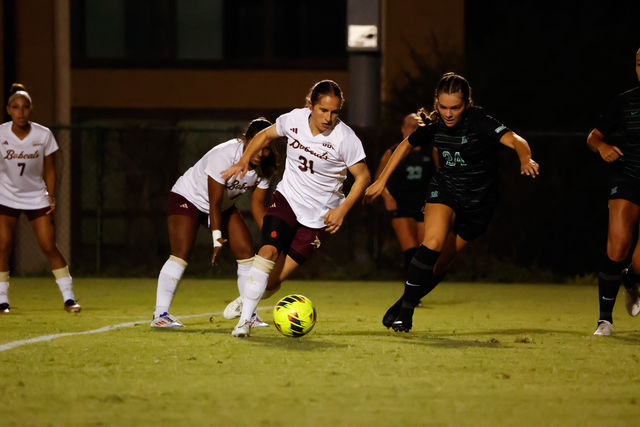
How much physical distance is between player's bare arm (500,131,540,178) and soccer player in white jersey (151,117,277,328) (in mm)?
1929

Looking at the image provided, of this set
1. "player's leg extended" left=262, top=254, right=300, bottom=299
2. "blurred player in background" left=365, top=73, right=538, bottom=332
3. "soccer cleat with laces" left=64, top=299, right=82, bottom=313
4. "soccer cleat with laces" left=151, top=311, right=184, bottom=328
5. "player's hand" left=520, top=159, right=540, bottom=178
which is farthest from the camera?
"soccer cleat with laces" left=64, top=299, right=82, bottom=313

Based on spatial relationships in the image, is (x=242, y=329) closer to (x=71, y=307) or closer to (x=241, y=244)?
(x=241, y=244)

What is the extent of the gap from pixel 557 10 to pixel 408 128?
12.5 metres

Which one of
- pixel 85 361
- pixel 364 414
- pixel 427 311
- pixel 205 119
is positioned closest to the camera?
pixel 364 414

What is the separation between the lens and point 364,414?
214 inches

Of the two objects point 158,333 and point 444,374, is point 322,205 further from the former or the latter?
point 444,374

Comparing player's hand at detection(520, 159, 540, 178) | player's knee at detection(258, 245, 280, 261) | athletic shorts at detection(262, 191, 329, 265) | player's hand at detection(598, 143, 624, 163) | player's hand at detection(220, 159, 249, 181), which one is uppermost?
player's hand at detection(598, 143, 624, 163)

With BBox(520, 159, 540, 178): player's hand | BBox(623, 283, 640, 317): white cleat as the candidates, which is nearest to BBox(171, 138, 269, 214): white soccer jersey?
BBox(520, 159, 540, 178): player's hand

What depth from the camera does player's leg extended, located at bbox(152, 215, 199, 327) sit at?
30.0ft

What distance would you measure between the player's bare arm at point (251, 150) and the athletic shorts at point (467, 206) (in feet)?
4.52

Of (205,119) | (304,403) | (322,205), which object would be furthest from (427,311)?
(205,119)

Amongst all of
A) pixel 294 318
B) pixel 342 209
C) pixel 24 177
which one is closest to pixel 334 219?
pixel 342 209

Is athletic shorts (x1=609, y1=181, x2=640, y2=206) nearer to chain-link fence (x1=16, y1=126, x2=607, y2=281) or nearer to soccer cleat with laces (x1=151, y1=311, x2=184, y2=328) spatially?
soccer cleat with laces (x1=151, y1=311, x2=184, y2=328)

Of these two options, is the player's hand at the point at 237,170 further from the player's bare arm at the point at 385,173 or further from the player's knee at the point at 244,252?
the player's knee at the point at 244,252
